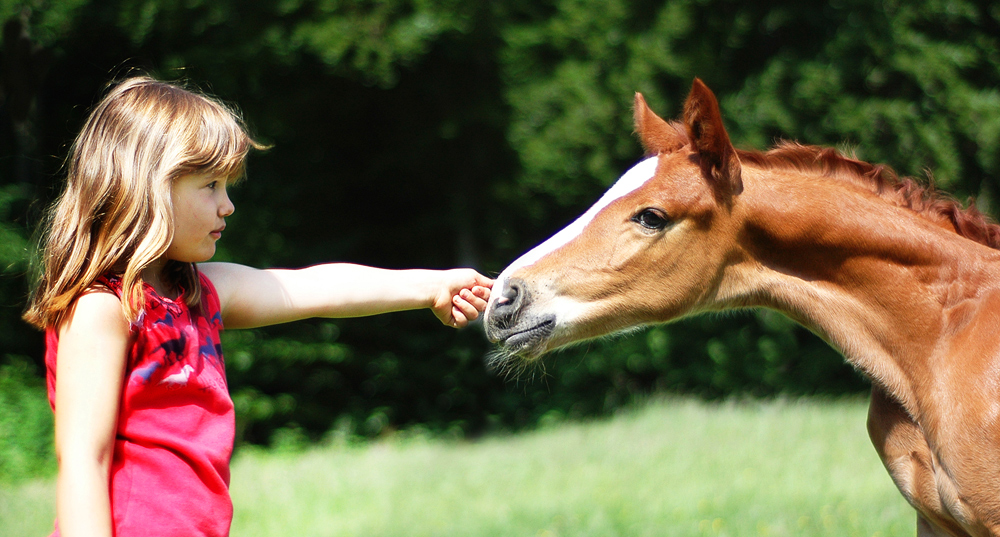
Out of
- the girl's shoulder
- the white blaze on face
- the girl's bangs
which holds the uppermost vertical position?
the girl's bangs

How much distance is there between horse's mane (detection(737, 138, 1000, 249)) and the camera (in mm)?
2402

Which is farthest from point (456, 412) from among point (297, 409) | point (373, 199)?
point (373, 199)

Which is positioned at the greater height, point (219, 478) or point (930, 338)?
point (219, 478)

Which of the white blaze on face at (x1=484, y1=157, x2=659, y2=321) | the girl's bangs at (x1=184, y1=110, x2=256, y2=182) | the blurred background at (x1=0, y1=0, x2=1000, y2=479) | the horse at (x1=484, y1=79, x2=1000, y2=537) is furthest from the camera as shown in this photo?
the blurred background at (x1=0, y1=0, x2=1000, y2=479)

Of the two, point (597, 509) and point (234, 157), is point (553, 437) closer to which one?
point (597, 509)

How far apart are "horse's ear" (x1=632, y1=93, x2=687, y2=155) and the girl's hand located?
731 millimetres

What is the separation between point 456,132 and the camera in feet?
28.3

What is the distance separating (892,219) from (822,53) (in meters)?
6.86

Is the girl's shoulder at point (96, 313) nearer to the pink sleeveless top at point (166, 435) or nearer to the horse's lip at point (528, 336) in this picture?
the pink sleeveless top at point (166, 435)

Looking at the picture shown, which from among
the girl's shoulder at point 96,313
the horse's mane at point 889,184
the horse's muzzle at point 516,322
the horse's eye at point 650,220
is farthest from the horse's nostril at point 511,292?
the girl's shoulder at point 96,313

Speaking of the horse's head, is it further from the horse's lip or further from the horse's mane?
the horse's mane

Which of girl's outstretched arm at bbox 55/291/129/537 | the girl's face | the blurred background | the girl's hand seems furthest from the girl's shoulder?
the blurred background

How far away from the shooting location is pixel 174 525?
1574 millimetres

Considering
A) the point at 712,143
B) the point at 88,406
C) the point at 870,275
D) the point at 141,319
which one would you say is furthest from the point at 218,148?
the point at 870,275
